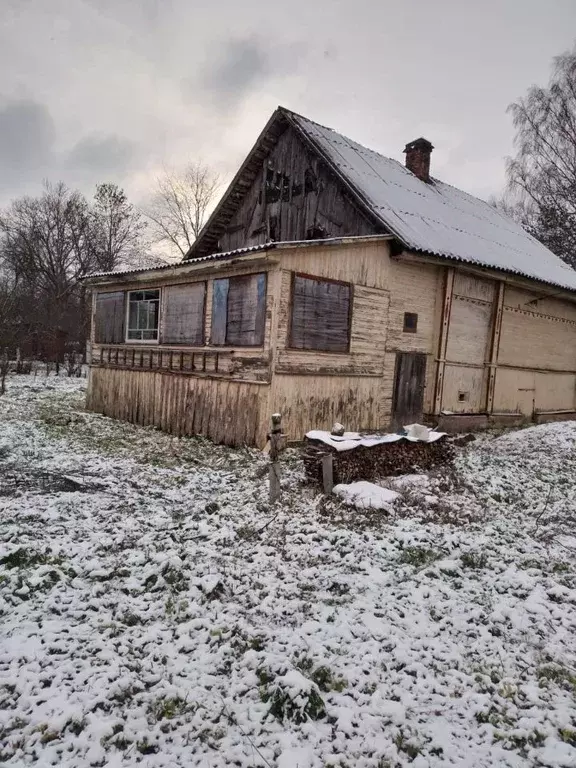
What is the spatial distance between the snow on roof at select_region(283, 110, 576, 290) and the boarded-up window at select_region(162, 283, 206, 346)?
176 inches

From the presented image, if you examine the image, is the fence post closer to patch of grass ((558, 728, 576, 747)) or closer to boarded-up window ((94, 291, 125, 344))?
patch of grass ((558, 728, 576, 747))

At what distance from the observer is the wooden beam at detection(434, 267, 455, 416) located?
1169 centimetres

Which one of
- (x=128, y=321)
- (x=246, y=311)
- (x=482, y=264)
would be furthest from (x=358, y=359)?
(x=128, y=321)

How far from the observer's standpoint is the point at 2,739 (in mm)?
2514

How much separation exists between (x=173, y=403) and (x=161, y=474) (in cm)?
368

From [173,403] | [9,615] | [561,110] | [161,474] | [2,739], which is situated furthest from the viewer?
Answer: [561,110]

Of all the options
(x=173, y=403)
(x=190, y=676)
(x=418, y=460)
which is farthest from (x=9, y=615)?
(x=173, y=403)

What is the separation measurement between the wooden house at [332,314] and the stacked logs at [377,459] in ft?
7.80

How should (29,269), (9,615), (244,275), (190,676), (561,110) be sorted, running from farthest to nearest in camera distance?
(29,269)
(561,110)
(244,275)
(9,615)
(190,676)

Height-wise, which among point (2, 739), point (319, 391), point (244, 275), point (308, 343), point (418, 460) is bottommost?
point (2, 739)

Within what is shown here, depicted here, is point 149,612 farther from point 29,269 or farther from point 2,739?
point 29,269

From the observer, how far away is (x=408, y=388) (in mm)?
11367

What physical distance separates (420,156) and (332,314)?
10.2m

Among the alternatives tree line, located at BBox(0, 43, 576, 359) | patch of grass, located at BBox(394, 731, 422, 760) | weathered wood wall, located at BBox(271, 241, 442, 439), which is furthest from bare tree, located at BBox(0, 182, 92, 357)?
patch of grass, located at BBox(394, 731, 422, 760)
